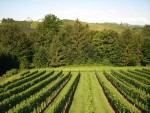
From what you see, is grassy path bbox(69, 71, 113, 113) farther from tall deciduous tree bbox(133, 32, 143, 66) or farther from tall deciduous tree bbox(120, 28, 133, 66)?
tall deciduous tree bbox(133, 32, 143, 66)

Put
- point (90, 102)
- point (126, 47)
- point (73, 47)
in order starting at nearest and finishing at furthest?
point (90, 102) < point (126, 47) < point (73, 47)

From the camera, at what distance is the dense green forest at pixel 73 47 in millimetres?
84750

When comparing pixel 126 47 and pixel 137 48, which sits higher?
pixel 126 47

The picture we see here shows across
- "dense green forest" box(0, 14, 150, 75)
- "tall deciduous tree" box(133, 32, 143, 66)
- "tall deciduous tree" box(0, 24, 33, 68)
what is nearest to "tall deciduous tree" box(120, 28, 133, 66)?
"dense green forest" box(0, 14, 150, 75)

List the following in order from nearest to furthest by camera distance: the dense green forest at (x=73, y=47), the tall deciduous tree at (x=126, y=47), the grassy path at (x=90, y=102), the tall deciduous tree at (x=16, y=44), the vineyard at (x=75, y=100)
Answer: the vineyard at (x=75, y=100)
the grassy path at (x=90, y=102)
the tall deciduous tree at (x=16, y=44)
the dense green forest at (x=73, y=47)
the tall deciduous tree at (x=126, y=47)

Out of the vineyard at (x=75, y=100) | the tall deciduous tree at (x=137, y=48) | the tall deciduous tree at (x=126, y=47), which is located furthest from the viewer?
the tall deciduous tree at (x=137, y=48)

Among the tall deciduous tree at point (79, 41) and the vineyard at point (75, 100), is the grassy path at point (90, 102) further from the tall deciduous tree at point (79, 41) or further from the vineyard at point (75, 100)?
the tall deciduous tree at point (79, 41)

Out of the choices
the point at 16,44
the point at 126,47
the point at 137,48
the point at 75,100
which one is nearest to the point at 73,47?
the point at 126,47

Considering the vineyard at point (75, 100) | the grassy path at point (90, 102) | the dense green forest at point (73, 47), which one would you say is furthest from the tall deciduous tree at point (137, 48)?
the grassy path at point (90, 102)

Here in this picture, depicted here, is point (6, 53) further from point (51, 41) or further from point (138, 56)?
point (138, 56)

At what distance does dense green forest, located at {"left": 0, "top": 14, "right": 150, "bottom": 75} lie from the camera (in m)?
84.8

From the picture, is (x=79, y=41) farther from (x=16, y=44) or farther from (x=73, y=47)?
(x=16, y=44)

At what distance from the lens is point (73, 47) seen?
94500 millimetres

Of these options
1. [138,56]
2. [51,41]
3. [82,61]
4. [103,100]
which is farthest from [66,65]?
[103,100]
